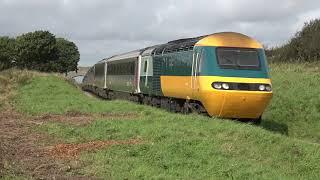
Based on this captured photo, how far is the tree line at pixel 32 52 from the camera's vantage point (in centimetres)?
6738

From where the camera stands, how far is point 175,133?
13.2m

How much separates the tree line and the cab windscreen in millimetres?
50052

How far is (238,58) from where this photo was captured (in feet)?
59.5

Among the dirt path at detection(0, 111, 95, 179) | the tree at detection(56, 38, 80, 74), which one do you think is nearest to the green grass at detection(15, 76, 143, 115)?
the dirt path at detection(0, 111, 95, 179)

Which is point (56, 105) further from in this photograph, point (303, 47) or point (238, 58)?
point (303, 47)

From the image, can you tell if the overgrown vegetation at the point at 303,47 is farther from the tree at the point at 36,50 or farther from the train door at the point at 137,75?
the tree at the point at 36,50

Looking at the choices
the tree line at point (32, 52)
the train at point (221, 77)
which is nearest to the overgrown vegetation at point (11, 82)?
the train at point (221, 77)

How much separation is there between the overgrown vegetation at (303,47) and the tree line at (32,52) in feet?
114

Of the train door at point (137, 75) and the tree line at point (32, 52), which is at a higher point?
the tree line at point (32, 52)

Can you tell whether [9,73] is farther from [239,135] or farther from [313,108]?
[239,135]

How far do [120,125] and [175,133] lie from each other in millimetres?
2073

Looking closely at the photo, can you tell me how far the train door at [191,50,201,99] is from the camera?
1810 cm

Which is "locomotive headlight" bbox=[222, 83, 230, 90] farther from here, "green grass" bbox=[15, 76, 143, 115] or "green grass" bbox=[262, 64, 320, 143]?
"green grass" bbox=[15, 76, 143, 115]

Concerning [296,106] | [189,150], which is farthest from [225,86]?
[296,106]
